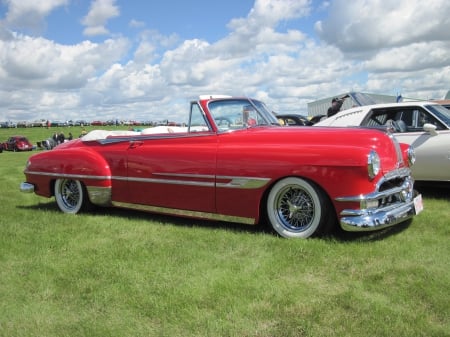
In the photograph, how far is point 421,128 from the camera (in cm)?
733

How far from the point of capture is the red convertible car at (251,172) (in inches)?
181

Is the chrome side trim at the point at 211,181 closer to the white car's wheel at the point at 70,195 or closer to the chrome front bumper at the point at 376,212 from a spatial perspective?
the white car's wheel at the point at 70,195

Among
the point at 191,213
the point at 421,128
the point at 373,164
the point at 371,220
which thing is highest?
the point at 421,128

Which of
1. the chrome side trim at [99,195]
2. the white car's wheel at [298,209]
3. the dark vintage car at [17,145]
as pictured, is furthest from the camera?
the dark vintage car at [17,145]

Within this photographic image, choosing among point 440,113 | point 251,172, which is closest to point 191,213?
point 251,172

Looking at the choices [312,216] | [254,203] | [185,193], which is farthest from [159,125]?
[312,216]

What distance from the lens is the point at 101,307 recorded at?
336 cm

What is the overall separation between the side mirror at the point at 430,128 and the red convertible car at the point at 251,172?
1.50m

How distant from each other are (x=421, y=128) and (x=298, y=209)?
3.46 m

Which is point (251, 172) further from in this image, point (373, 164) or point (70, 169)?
point (70, 169)

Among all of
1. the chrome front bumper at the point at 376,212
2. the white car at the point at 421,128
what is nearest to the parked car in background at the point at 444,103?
the white car at the point at 421,128

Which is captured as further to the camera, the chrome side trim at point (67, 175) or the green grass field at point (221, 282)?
the chrome side trim at point (67, 175)

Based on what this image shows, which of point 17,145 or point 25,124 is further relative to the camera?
point 25,124

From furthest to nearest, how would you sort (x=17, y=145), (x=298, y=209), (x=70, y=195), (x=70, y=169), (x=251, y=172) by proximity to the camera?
1. (x=17, y=145)
2. (x=70, y=195)
3. (x=70, y=169)
4. (x=251, y=172)
5. (x=298, y=209)
